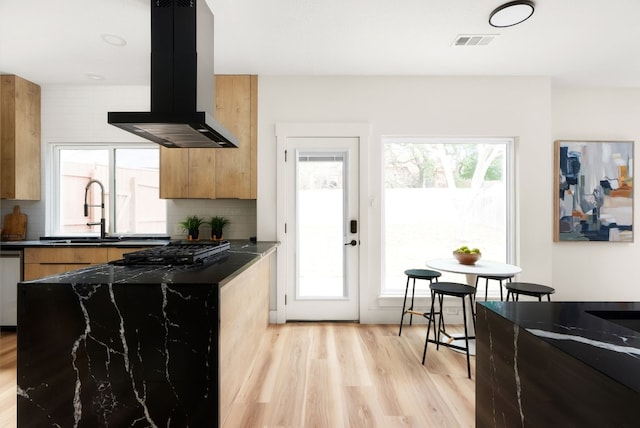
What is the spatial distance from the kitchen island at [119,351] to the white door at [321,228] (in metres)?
2.25

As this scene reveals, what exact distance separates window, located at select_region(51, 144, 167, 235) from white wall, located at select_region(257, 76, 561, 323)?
1470 millimetres

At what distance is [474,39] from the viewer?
3.04 meters

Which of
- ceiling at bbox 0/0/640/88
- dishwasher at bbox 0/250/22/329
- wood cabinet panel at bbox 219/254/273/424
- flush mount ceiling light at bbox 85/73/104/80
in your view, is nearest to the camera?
wood cabinet panel at bbox 219/254/273/424

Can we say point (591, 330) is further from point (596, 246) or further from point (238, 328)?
point (596, 246)

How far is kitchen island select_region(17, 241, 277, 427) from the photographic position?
1.57 metres

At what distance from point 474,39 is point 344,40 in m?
1.16

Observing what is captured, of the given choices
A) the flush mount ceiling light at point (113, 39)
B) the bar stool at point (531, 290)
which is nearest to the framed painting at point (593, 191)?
the bar stool at point (531, 290)

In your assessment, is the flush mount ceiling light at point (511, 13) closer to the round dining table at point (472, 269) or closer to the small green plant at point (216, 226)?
the round dining table at point (472, 269)

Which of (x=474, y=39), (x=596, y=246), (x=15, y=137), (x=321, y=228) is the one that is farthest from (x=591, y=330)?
(x=15, y=137)

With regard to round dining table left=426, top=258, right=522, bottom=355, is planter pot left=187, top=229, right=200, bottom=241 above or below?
above

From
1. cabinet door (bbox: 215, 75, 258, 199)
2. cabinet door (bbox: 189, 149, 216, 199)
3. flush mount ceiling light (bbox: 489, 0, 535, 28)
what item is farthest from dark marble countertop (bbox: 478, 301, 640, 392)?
cabinet door (bbox: 189, 149, 216, 199)

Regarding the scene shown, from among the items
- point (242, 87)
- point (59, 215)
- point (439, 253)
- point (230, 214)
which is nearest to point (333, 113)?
point (242, 87)

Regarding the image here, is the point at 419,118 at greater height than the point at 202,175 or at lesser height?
greater

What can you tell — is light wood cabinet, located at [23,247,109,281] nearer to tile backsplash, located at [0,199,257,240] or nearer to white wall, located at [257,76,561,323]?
tile backsplash, located at [0,199,257,240]
